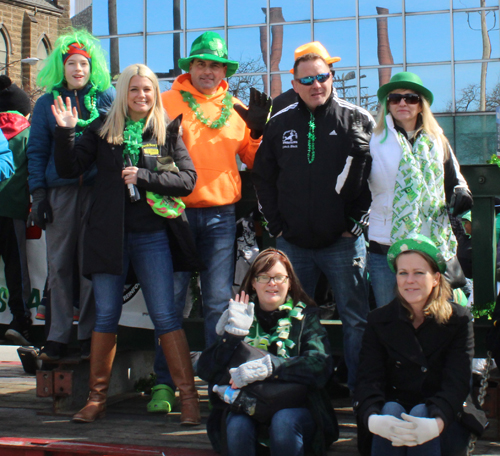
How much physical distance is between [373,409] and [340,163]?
142 centimetres

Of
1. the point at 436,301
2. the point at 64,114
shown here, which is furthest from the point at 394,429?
the point at 64,114

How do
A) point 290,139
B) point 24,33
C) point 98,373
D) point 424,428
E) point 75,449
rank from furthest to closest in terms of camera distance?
1. point 24,33
2. point 98,373
3. point 290,139
4. point 75,449
5. point 424,428

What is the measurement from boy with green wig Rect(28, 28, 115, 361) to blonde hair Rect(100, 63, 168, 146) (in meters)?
0.24

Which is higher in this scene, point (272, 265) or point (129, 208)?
point (129, 208)

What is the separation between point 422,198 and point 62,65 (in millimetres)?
2391

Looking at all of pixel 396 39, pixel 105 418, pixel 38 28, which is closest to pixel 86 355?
pixel 105 418

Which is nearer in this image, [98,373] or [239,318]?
[239,318]

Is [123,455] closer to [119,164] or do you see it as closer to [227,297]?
[227,297]

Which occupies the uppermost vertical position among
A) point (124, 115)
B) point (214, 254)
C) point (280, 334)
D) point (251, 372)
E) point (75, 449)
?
point (124, 115)

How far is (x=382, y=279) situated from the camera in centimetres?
389

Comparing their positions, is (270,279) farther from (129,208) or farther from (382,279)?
(129,208)

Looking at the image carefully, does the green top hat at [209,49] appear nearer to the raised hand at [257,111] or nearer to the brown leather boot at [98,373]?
the raised hand at [257,111]

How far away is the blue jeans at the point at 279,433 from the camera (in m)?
3.36

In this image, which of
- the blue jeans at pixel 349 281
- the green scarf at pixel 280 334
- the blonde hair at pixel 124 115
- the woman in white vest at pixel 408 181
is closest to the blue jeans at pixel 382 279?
the woman in white vest at pixel 408 181
